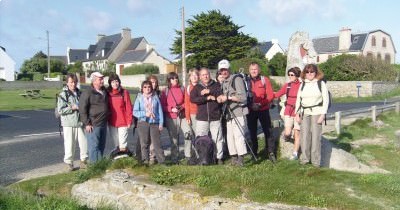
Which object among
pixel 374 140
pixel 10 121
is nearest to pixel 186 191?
pixel 374 140

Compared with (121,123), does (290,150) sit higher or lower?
lower

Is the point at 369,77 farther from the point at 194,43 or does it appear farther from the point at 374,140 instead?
the point at 374,140

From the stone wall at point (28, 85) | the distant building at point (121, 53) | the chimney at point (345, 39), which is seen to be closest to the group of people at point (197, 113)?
the stone wall at point (28, 85)

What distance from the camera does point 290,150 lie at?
8.37m

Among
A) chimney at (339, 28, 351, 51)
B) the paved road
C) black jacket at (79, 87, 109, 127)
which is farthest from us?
chimney at (339, 28, 351, 51)

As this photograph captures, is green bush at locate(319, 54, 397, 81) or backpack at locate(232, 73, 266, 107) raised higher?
green bush at locate(319, 54, 397, 81)

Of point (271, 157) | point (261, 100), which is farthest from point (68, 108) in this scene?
point (271, 157)

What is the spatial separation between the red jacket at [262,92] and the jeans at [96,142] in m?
2.72

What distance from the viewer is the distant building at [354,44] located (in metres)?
59.2

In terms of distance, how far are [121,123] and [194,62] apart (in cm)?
3893

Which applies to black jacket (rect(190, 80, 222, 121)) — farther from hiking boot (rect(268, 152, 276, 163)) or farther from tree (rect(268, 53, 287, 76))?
tree (rect(268, 53, 287, 76))

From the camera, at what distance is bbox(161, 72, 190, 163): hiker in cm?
814

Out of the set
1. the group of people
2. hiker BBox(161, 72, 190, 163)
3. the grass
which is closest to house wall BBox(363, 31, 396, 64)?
the grass

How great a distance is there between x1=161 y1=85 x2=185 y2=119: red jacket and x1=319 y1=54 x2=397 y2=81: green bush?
34749 millimetres
